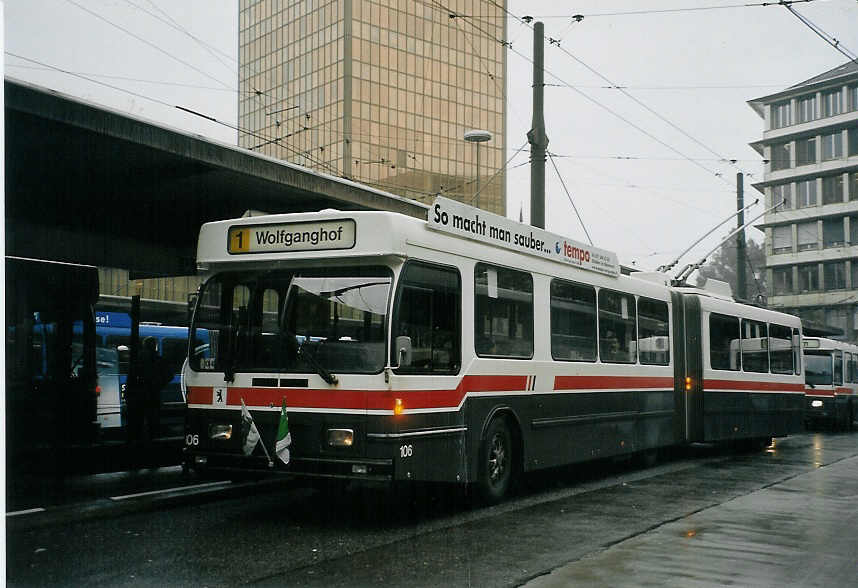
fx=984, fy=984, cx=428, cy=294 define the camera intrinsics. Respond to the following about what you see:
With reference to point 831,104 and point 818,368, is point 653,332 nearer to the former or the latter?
point 818,368

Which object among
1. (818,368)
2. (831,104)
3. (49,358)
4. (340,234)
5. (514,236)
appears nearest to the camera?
(340,234)

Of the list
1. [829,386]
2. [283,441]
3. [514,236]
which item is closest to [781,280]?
[829,386]

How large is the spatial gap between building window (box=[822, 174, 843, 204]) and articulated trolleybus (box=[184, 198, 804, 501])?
67054mm

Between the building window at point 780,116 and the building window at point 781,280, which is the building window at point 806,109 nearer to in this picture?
the building window at point 780,116

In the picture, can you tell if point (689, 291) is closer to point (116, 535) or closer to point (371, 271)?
point (371, 271)

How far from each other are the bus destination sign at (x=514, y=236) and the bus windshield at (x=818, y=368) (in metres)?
18.5

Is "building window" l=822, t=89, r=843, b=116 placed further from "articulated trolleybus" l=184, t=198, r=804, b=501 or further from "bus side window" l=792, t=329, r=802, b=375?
"articulated trolleybus" l=184, t=198, r=804, b=501

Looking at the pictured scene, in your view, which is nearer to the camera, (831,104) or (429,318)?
(429,318)

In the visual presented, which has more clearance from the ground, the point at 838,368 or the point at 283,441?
the point at 838,368

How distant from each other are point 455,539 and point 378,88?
52.7 m

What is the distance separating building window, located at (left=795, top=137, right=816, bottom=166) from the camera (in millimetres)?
70312

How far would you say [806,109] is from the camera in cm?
6681

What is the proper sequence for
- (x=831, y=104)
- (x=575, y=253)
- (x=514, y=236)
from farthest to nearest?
(x=831, y=104) < (x=575, y=253) < (x=514, y=236)

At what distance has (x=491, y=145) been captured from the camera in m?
56.2
